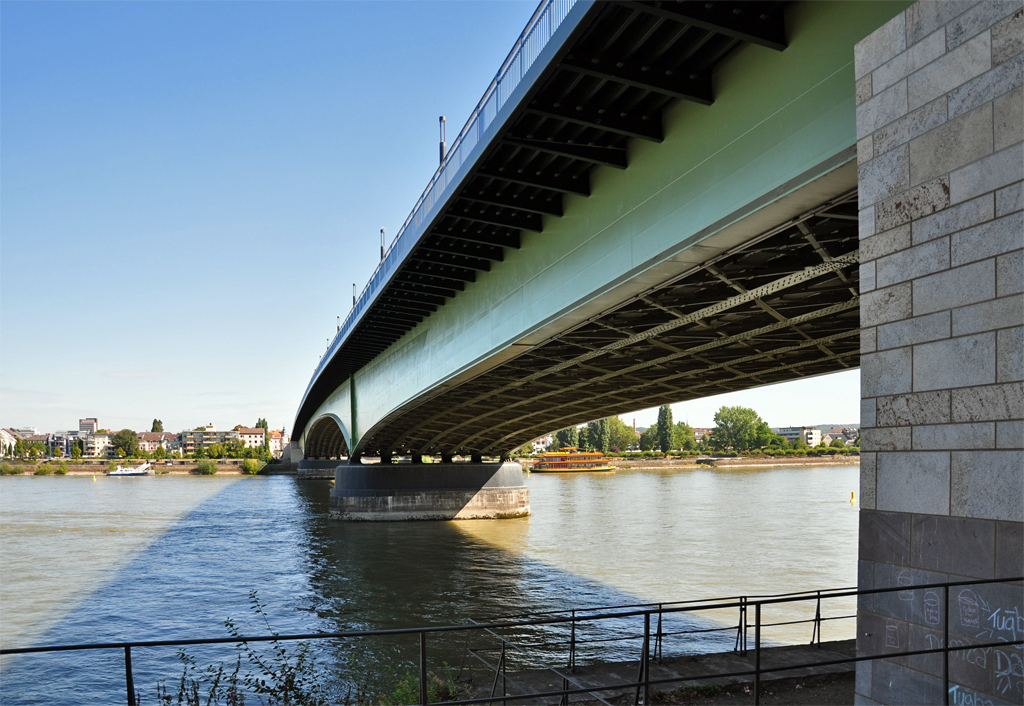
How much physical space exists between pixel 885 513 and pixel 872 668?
1.43 m

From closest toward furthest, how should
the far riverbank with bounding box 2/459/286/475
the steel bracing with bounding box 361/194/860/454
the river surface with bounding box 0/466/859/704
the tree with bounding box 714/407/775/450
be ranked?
the steel bracing with bounding box 361/194/860/454 < the river surface with bounding box 0/466/859/704 < the far riverbank with bounding box 2/459/286/475 < the tree with bounding box 714/407/775/450

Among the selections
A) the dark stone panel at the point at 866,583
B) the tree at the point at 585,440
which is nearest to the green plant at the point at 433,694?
the dark stone panel at the point at 866,583

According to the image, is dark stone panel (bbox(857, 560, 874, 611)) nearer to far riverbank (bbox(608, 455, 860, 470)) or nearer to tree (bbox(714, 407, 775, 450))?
far riverbank (bbox(608, 455, 860, 470))

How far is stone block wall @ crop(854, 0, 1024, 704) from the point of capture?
5.90m

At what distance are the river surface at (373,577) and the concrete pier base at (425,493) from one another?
1.84 meters

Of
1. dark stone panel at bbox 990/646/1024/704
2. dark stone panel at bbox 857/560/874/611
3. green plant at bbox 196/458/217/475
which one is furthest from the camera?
green plant at bbox 196/458/217/475

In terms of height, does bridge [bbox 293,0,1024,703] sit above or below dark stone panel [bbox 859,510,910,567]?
above

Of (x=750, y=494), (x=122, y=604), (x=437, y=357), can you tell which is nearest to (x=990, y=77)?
(x=437, y=357)

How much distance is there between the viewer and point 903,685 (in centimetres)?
661

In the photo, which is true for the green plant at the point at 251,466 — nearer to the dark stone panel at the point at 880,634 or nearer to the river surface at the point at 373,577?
the river surface at the point at 373,577

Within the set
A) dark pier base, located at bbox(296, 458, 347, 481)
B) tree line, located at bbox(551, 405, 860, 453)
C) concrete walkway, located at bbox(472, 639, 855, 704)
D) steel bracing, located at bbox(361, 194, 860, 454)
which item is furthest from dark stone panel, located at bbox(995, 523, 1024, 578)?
tree line, located at bbox(551, 405, 860, 453)

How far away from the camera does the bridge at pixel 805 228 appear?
6.11m

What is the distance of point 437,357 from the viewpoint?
25.5 metres

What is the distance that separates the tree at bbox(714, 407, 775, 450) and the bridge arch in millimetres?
92455
